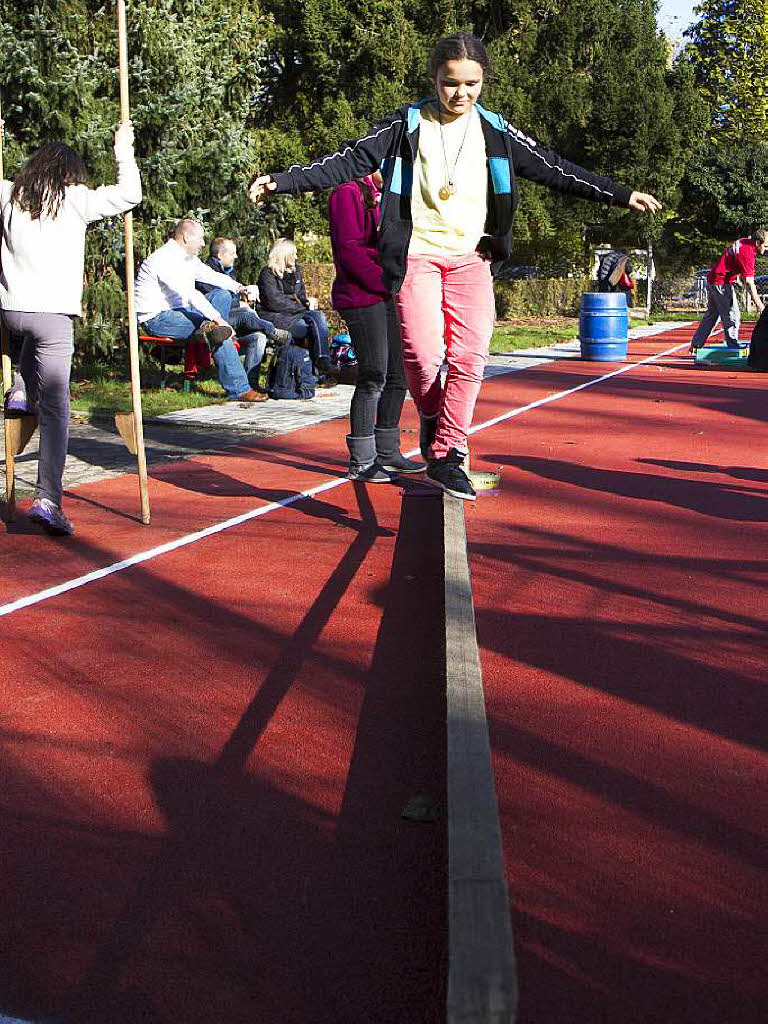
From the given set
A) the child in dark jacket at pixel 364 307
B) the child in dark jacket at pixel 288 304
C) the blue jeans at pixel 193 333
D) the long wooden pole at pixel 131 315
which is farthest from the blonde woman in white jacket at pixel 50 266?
the child in dark jacket at pixel 288 304

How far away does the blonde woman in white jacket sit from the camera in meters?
6.42

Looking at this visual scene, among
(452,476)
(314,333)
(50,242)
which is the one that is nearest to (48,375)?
(50,242)

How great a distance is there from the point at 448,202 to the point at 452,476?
131cm

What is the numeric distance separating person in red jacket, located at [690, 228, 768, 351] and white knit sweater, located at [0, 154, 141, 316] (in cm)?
1519

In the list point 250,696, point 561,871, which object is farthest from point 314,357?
point 561,871

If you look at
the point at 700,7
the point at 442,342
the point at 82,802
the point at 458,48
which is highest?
the point at 700,7

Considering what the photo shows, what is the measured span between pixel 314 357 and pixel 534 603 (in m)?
9.77

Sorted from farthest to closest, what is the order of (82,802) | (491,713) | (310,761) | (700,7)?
(700,7) → (491,713) → (310,761) → (82,802)

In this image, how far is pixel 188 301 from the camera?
508 inches

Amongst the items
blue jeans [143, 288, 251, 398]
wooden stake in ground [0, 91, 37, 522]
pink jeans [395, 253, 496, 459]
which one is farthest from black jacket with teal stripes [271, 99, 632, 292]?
blue jeans [143, 288, 251, 398]

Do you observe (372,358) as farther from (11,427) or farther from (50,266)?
(11,427)

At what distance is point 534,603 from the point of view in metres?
5.32

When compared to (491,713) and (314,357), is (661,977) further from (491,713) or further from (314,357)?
(314,357)

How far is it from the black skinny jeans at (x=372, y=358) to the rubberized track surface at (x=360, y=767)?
92 centimetres
